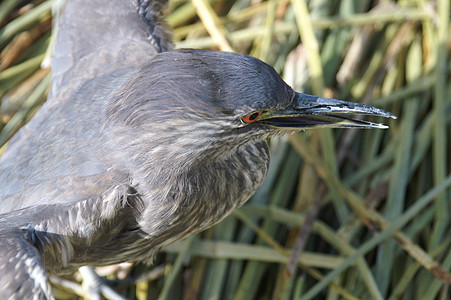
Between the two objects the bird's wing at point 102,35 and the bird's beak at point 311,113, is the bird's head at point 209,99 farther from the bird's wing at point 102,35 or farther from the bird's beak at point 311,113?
the bird's wing at point 102,35

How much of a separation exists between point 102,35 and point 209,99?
1051mm

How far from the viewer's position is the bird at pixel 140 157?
→ 185cm

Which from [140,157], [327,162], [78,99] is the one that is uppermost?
[78,99]

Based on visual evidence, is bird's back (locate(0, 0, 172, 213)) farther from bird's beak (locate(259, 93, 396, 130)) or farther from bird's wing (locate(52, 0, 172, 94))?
bird's beak (locate(259, 93, 396, 130))

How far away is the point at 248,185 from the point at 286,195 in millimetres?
761

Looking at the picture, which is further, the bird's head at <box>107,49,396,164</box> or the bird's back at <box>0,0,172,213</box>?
the bird's back at <box>0,0,172,213</box>

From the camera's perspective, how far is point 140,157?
1.99 m

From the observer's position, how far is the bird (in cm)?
185

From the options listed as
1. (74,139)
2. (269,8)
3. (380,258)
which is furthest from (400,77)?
(74,139)

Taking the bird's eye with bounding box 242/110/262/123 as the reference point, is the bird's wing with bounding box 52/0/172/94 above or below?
above

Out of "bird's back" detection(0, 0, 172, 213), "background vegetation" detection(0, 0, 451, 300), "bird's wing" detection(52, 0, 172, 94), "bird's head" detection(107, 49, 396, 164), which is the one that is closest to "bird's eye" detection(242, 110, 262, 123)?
"bird's head" detection(107, 49, 396, 164)

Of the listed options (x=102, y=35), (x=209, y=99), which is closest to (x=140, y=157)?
(x=209, y=99)

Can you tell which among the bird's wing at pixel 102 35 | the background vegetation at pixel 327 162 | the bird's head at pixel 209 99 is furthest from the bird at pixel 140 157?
the background vegetation at pixel 327 162

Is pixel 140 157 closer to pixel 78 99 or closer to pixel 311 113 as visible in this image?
pixel 78 99
